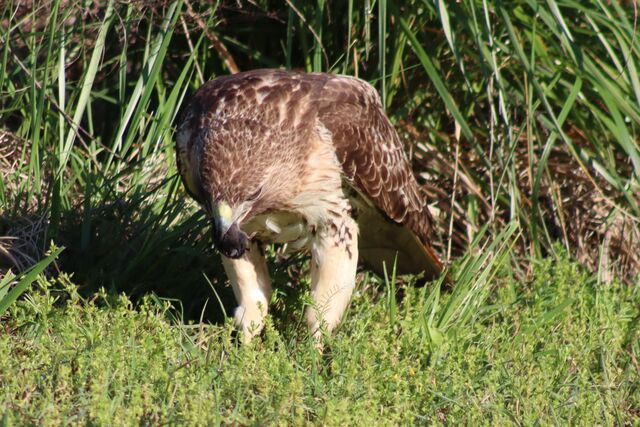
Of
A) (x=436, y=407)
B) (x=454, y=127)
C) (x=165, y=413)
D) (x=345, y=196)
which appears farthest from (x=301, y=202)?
(x=454, y=127)

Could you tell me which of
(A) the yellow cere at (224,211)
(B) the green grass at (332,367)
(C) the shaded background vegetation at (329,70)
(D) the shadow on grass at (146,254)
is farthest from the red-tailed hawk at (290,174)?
(C) the shaded background vegetation at (329,70)

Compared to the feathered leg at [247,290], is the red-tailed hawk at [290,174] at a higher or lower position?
higher

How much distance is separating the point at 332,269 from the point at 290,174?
561 mm

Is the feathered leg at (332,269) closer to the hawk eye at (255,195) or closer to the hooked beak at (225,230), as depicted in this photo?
the hawk eye at (255,195)

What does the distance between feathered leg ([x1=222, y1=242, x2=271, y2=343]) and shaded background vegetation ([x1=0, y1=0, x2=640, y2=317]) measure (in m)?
0.50

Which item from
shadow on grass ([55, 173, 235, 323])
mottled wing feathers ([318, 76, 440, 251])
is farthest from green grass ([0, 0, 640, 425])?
mottled wing feathers ([318, 76, 440, 251])

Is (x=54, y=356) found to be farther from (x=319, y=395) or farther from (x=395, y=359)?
(x=395, y=359)

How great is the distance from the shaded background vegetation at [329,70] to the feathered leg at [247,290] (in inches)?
19.8

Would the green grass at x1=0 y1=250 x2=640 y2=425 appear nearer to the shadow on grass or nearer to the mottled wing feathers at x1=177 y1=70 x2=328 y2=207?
the shadow on grass

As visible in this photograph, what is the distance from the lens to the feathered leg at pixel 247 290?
5.04 metres

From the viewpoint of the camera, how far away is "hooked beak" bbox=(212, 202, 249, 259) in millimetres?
4395

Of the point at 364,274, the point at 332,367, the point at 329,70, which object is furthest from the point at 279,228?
the point at 329,70

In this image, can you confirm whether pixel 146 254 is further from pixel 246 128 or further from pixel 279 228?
pixel 246 128

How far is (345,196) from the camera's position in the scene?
5094 mm
